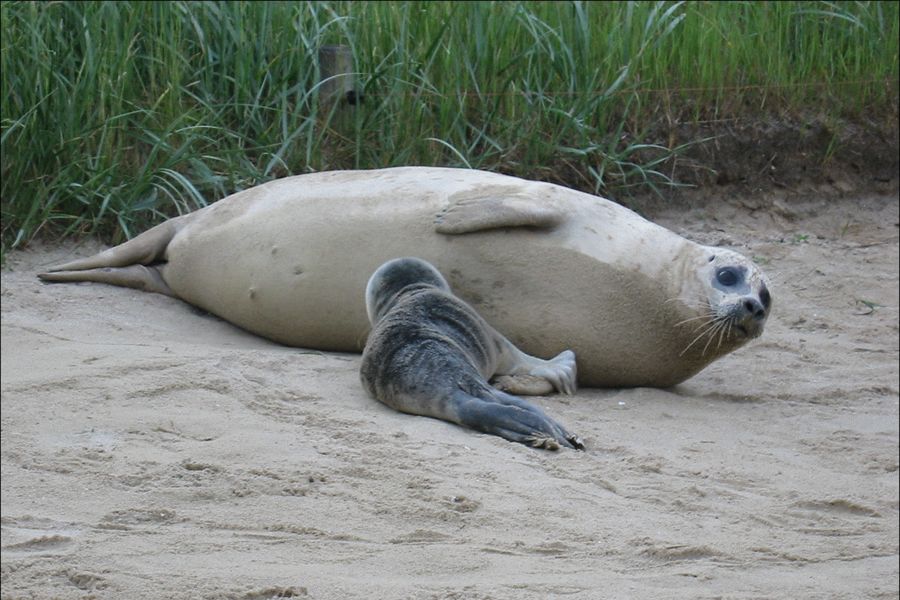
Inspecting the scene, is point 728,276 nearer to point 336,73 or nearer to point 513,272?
point 513,272

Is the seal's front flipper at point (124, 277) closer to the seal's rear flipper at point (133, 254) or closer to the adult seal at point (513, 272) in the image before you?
the seal's rear flipper at point (133, 254)

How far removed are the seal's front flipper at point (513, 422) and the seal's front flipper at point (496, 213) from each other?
96 centimetres

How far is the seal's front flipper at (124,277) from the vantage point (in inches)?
195

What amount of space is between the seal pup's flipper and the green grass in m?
0.31

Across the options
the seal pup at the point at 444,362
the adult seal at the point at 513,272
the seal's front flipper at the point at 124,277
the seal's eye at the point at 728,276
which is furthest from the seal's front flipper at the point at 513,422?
the seal's front flipper at the point at 124,277

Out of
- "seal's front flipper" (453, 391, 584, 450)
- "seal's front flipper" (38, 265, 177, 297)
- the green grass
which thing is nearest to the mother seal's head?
"seal's front flipper" (453, 391, 584, 450)

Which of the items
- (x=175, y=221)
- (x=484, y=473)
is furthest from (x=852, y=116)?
(x=484, y=473)

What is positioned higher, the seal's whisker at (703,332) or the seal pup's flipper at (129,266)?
the seal pup's flipper at (129,266)

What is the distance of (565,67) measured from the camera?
6480mm

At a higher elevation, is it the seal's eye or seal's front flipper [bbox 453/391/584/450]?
the seal's eye

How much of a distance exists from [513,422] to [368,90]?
2.82 metres

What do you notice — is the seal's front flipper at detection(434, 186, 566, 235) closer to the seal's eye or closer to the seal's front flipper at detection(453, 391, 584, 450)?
the seal's eye

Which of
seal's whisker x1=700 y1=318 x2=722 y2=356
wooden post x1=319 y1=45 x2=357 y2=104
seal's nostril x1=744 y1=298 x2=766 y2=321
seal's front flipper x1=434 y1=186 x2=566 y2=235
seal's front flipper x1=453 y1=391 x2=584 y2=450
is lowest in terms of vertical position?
seal's whisker x1=700 y1=318 x2=722 y2=356

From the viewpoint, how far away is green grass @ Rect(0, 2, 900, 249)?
540 centimetres
